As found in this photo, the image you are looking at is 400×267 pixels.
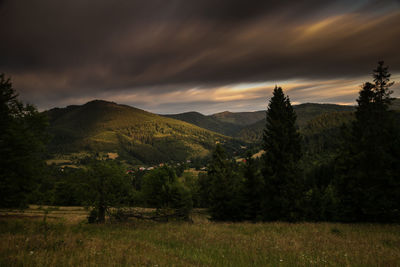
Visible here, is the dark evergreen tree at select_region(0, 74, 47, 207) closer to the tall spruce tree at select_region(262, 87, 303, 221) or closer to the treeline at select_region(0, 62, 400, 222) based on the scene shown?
the treeline at select_region(0, 62, 400, 222)

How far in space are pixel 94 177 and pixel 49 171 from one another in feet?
16.0

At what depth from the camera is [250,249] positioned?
28.7 feet

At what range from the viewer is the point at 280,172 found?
2456 cm

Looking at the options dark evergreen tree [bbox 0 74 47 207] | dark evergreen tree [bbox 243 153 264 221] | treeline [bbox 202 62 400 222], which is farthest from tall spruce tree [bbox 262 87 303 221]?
dark evergreen tree [bbox 0 74 47 207]

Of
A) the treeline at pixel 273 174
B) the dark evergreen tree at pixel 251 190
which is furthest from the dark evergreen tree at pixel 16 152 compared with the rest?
the dark evergreen tree at pixel 251 190

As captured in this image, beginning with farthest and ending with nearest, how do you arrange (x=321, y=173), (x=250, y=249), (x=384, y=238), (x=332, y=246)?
1. (x=321, y=173)
2. (x=384, y=238)
3. (x=332, y=246)
4. (x=250, y=249)

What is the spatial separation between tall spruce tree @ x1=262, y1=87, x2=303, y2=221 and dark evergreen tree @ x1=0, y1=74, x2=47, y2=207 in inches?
1047

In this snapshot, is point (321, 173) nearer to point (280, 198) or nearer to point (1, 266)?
point (280, 198)

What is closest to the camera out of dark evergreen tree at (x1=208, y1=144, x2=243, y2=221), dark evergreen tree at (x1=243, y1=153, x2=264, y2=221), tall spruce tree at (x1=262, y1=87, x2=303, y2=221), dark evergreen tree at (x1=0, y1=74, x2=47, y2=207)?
dark evergreen tree at (x1=0, y1=74, x2=47, y2=207)

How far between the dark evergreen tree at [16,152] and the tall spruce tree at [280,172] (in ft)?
87.2

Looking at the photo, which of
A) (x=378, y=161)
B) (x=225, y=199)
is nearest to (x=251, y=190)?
(x=225, y=199)

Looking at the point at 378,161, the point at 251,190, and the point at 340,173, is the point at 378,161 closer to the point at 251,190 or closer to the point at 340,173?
the point at 340,173

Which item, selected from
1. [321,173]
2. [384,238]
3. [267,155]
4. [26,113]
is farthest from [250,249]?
[321,173]

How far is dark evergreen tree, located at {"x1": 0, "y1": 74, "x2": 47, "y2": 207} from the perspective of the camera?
19000mm
